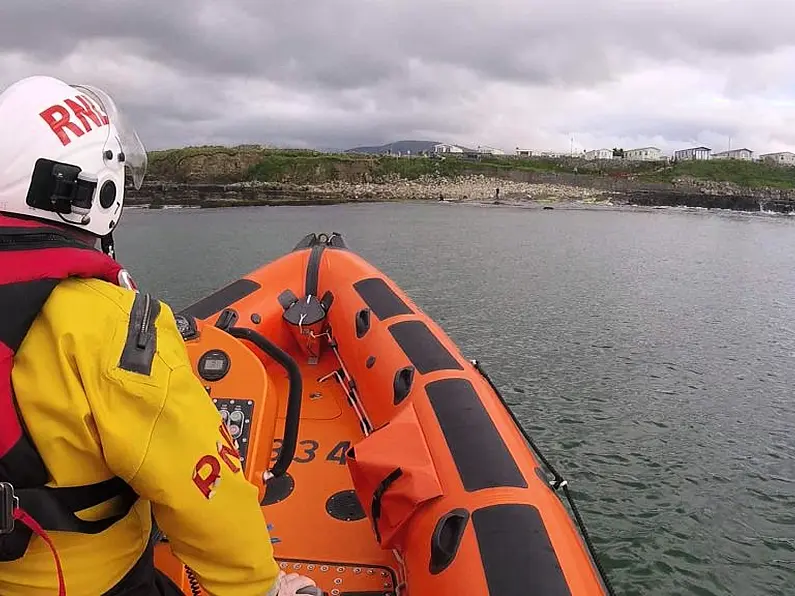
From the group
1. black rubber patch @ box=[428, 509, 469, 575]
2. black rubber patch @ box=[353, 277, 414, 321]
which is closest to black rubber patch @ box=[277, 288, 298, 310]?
black rubber patch @ box=[353, 277, 414, 321]

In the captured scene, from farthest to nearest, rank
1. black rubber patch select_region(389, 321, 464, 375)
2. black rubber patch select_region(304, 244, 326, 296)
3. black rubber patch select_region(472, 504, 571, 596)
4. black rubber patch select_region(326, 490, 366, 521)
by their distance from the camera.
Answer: black rubber patch select_region(304, 244, 326, 296)
black rubber patch select_region(389, 321, 464, 375)
black rubber patch select_region(326, 490, 366, 521)
black rubber patch select_region(472, 504, 571, 596)

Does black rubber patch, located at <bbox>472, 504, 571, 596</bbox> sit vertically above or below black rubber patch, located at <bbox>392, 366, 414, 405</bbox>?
below

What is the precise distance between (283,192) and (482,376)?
1886 inches

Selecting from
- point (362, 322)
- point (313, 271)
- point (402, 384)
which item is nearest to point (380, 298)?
point (362, 322)

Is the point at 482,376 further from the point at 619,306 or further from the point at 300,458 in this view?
the point at 619,306

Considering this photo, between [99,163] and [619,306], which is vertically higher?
[99,163]

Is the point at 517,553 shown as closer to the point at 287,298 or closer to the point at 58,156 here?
the point at 58,156

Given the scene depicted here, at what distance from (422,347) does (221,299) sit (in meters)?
1.82

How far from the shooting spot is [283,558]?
2533mm

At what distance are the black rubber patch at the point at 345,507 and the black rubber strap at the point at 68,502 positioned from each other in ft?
6.00

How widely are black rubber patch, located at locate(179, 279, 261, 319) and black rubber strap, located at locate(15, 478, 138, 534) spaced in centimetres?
333

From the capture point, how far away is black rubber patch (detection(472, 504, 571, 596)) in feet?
6.19

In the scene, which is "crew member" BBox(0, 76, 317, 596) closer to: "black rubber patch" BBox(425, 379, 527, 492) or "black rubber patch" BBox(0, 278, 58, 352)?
"black rubber patch" BBox(0, 278, 58, 352)

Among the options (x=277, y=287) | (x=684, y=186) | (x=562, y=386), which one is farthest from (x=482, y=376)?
(x=684, y=186)
